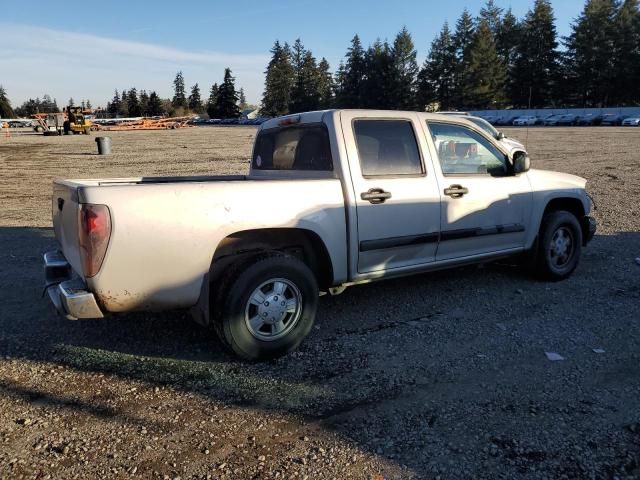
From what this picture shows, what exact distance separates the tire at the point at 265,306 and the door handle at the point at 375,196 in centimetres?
78

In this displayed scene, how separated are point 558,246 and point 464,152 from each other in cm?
165

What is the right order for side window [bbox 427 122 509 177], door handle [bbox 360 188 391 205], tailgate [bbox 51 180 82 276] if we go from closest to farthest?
tailgate [bbox 51 180 82 276], door handle [bbox 360 188 391 205], side window [bbox 427 122 509 177]

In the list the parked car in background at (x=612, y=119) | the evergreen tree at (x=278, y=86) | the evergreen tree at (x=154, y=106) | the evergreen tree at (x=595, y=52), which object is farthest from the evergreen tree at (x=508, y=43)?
the evergreen tree at (x=154, y=106)

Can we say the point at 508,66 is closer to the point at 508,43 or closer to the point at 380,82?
the point at 508,43

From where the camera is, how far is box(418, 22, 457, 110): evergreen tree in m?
91.1

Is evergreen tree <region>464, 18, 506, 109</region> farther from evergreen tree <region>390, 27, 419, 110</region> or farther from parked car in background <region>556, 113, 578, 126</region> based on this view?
parked car in background <region>556, 113, 578, 126</region>

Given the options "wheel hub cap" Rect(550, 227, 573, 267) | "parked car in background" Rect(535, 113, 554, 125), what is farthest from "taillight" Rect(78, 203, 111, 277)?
"parked car in background" Rect(535, 113, 554, 125)

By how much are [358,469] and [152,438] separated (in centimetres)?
117

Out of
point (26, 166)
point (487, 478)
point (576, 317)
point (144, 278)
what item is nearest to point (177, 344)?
point (144, 278)

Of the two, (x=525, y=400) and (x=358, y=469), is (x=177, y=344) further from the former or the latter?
(x=525, y=400)

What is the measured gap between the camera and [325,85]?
11788 centimetres

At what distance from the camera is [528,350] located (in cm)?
417

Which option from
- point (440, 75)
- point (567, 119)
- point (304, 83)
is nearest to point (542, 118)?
point (567, 119)

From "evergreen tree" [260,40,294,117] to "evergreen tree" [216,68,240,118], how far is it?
783 centimetres
